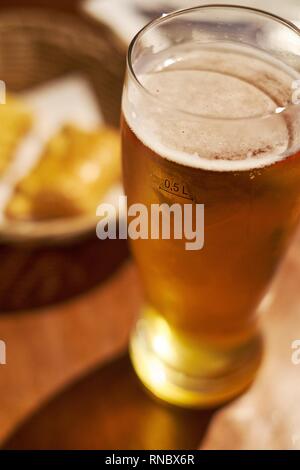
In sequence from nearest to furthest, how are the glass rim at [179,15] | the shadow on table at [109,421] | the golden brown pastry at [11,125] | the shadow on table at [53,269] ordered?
the glass rim at [179,15], the shadow on table at [109,421], the shadow on table at [53,269], the golden brown pastry at [11,125]

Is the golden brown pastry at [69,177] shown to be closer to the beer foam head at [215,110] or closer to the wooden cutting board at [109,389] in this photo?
the wooden cutting board at [109,389]

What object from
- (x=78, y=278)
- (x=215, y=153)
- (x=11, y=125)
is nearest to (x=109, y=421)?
(x=78, y=278)

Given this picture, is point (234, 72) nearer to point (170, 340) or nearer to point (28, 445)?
point (170, 340)

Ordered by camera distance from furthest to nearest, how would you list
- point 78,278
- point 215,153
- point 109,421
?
point 78,278
point 109,421
point 215,153

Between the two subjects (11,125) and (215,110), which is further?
(11,125)

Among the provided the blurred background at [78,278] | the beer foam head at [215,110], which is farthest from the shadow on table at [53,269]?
the beer foam head at [215,110]

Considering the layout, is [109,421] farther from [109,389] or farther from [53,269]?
[53,269]

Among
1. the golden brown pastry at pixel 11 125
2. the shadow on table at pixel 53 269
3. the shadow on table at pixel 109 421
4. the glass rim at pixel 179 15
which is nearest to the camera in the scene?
the glass rim at pixel 179 15

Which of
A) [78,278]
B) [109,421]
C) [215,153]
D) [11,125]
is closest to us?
[215,153]
